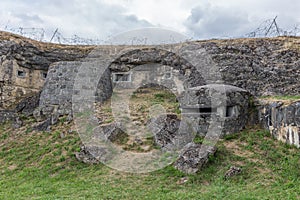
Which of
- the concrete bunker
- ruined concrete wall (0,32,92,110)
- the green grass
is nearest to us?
the green grass

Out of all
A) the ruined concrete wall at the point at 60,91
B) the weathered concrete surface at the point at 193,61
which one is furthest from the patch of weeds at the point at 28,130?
the weathered concrete surface at the point at 193,61

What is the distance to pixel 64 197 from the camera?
682 centimetres

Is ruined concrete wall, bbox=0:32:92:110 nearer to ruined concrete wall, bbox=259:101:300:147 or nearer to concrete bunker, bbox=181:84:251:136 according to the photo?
concrete bunker, bbox=181:84:251:136

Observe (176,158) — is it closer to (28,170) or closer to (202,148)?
(202,148)

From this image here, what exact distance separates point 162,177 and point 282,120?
12.3 feet

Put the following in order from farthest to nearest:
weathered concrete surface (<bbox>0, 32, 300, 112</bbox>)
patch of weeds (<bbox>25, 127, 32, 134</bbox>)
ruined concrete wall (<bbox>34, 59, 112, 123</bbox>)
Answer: weathered concrete surface (<bbox>0, 32, 300, 112</bbox>)
ruined concrete wall (<bbox>34, 59, 112, 123</bbox>)
patch of weeds (<bbox>25, 127, 32, 134</bbox>)

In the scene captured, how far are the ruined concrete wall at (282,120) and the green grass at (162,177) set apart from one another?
0.83ft

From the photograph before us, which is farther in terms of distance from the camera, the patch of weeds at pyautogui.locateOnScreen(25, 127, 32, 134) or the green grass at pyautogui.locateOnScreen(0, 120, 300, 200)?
the patch of weeds at pyautogui.locateOnScreen(25, 127, 32, 134)

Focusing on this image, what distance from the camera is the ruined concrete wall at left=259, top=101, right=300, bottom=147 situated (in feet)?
25.8

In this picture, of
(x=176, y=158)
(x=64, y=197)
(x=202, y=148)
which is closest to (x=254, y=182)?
(x=202, y=148)

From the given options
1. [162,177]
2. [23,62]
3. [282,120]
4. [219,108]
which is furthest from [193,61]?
[162,177]

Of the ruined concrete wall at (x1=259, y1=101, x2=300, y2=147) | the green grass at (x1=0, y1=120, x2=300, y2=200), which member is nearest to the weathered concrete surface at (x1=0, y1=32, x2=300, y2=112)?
the ruined concrete wall at (x1=259, y1=101, x2=300, y2=147)

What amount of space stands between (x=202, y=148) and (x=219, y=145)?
39.6 inches

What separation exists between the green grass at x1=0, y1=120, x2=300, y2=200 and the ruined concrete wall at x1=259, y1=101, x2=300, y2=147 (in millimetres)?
254
